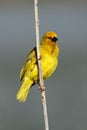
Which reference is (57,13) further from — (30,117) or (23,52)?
(30,117)

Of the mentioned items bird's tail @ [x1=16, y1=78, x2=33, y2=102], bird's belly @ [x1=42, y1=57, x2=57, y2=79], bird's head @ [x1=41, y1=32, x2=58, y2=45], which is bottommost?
bird's tail @ [x1=16, y1=78, x2=33, y2=102]

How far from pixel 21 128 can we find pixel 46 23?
3975mm

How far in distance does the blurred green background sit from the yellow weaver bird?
8.78 feet

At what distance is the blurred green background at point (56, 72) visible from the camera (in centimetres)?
805

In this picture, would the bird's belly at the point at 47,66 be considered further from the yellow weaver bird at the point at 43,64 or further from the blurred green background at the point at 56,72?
the blurred green background at the point at 56,72

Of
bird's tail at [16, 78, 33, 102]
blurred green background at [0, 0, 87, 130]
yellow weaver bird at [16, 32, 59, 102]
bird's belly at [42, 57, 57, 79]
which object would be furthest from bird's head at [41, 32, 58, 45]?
blurred green background at [0, 0, 87, 130]

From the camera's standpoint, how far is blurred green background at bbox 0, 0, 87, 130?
8.05m

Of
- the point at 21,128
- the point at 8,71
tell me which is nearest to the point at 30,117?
the point at 21,128

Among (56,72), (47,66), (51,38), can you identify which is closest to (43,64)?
(47,66)

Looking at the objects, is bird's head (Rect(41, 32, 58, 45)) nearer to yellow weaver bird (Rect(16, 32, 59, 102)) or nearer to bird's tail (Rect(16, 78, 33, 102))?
yellow weaver bird (Rect(16, 32, 59, 102))

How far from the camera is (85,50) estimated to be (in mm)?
10297

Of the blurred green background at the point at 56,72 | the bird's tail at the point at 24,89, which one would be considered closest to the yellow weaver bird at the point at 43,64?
the bird's tail at the point at 24,89

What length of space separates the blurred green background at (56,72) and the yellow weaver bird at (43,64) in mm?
2676

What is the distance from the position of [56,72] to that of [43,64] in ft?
14.7
